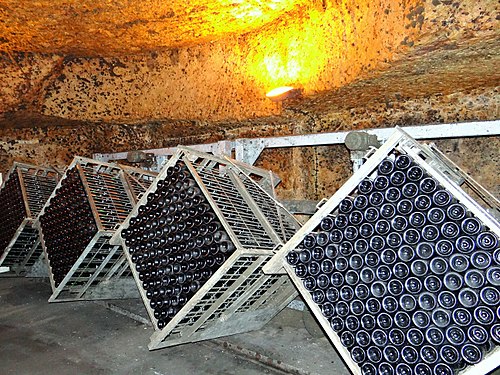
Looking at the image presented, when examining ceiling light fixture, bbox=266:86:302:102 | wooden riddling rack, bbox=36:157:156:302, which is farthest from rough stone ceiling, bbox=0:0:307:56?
wooden riddling rack, bbox=36:157:156:302

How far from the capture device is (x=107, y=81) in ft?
21.9

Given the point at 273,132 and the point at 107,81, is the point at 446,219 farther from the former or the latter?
the point at 107,81

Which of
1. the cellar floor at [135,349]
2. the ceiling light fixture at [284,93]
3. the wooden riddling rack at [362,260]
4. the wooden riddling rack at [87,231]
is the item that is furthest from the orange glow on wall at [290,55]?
the cellar floor at [135,349]

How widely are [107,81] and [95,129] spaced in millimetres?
1767

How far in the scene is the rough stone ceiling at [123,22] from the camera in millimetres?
4672

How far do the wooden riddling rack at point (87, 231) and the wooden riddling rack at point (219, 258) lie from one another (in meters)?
0.89

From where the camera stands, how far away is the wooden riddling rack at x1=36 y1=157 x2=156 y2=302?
4.66m

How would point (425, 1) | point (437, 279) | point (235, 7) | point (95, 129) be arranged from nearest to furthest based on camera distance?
point (437, 279) → point (425, 1) → point (235, 7) → point (95, 129)

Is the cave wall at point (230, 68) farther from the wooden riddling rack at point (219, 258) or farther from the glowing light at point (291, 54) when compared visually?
the wooden riddling rack at point (219, 258)

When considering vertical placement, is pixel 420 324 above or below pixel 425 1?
below

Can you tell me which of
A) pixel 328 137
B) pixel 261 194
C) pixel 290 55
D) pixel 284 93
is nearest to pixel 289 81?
pixel 284 93

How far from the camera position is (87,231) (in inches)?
180

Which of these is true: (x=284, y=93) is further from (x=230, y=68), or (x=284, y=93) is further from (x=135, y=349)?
(x=135, y=349)

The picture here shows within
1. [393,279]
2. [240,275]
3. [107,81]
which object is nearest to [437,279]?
[393,279]
